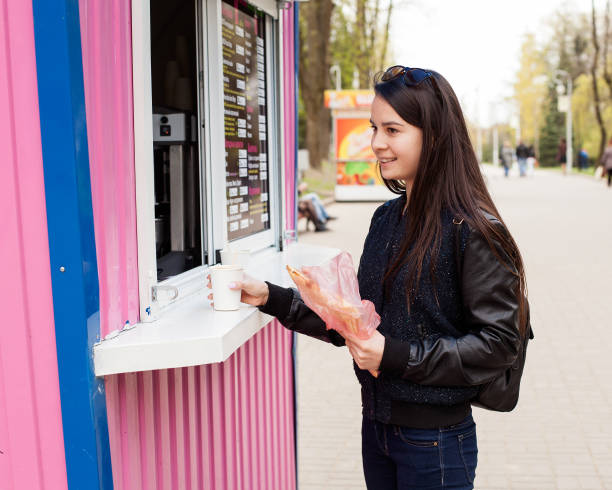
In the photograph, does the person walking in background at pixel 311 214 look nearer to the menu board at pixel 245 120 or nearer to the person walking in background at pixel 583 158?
the menu board at pixel 245 120

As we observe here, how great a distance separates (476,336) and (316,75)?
27.0m

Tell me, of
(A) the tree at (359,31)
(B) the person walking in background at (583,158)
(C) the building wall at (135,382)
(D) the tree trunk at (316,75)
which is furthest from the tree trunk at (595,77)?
(C) the building wall at (135,382)

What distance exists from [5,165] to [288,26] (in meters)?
2.29

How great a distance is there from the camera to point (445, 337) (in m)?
2.04

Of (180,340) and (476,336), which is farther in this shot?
(476,336)

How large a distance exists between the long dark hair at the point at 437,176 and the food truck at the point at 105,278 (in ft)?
1.65

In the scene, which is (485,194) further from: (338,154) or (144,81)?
(338,154)

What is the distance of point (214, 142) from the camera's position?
9.41ft

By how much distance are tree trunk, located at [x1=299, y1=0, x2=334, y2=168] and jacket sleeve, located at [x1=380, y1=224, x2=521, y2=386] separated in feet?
82.1

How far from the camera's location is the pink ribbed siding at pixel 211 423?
6.67ft

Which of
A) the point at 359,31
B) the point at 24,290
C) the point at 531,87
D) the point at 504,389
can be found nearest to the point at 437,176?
the point at 504,389

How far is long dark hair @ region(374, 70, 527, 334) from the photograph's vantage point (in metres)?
2.05

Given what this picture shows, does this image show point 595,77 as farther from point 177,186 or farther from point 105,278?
point 105,278

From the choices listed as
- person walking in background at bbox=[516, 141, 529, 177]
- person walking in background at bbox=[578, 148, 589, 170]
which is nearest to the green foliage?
person walking in background at bbox=[578, 148, 589, 170]
